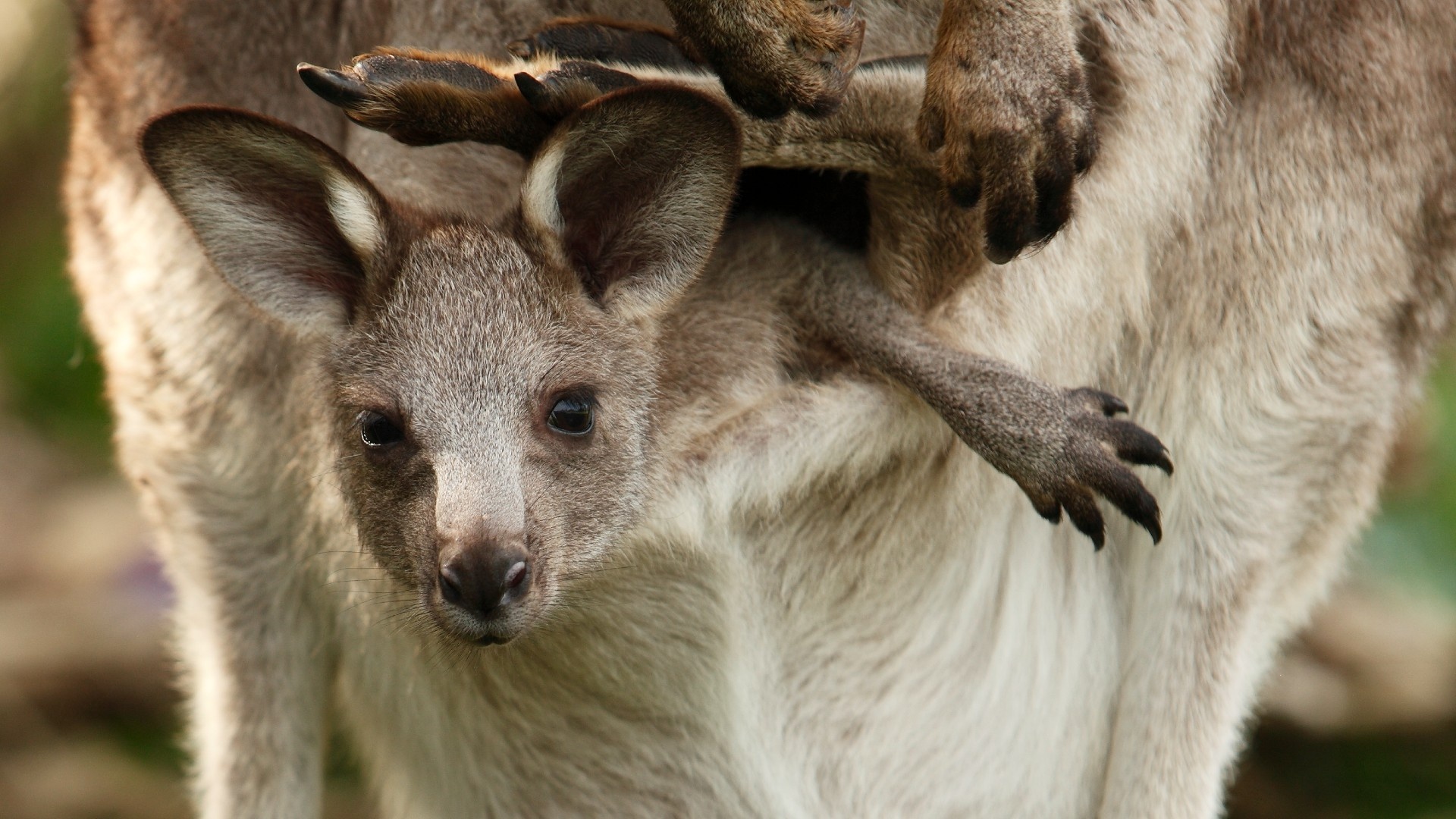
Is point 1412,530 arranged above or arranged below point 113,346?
below

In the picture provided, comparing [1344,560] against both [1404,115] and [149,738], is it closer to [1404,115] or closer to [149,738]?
[1404,115]

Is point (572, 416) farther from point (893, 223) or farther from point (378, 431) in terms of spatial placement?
point (893, 223)

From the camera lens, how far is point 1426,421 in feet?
16.9

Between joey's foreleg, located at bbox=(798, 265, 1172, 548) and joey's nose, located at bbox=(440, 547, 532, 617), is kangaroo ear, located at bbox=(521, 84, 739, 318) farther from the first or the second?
joey's nose, located at bbox=(440, 547, 532, 617)

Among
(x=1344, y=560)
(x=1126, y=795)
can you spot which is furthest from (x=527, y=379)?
(x=1344, y=560)

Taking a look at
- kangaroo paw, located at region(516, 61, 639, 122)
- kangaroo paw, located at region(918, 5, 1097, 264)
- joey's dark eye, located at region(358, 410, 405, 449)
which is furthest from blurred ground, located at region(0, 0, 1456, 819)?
kangaroo paw, located at region(918, 5, 1097, 264)

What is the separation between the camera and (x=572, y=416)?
220 centimetres

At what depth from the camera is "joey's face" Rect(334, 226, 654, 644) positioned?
205 cm

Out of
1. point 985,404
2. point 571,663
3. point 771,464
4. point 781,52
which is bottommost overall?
point 571,663

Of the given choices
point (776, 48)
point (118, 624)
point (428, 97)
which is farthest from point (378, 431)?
point (118, 624)

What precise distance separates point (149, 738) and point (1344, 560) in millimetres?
3985

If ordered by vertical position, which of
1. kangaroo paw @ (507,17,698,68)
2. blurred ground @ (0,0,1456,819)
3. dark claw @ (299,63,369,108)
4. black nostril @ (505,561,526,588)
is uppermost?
dark claw @ (299,63,369,108)

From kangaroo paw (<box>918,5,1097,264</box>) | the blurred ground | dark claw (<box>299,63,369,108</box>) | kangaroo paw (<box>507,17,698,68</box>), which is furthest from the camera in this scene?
the blurred ground

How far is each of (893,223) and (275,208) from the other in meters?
0.83
